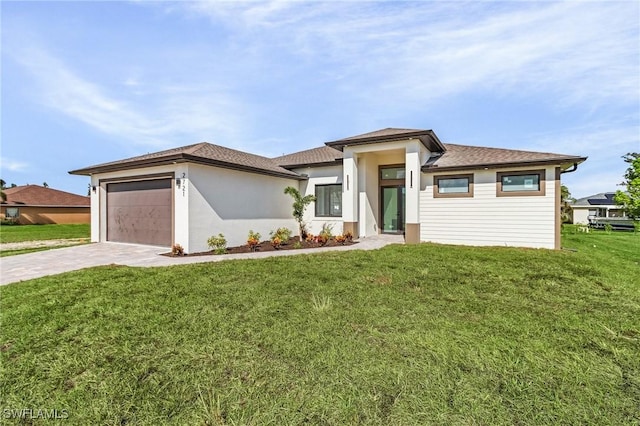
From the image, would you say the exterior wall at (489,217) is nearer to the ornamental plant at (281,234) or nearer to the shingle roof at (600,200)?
the ornamental plant at (281,234)

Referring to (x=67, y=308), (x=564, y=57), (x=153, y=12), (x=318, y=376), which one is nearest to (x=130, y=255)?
(x=67, y=308)

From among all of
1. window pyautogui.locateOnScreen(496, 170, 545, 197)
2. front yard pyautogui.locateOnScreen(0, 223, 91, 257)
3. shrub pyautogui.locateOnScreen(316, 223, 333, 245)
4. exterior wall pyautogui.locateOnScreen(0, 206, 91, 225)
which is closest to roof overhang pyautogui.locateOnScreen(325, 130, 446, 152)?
window pyautogui.locateOnScreen(496, 170, 545, 197)

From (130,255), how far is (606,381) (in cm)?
1095

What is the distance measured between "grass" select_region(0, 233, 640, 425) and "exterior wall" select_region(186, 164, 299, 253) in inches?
154

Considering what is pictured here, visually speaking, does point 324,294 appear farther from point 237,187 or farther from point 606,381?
point 237,187

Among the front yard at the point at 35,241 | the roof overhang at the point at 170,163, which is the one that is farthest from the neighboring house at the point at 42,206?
the roof overhang at the point at 170,163

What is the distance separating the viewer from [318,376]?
284 centimetres

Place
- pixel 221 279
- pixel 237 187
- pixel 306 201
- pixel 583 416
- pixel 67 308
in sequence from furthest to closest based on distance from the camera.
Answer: pixel 306 201 → pixel 237 187 → pixel 221 279 → pixel 67 308 → pixel 583 416

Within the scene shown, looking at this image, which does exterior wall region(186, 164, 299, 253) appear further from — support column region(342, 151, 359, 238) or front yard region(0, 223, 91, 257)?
front yard region(0, 223, 91, 257)

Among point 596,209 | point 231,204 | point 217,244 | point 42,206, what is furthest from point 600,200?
point 42,206

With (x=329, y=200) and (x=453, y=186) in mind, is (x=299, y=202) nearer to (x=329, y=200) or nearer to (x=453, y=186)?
(x=329, y=200)

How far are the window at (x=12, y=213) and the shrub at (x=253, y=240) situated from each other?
35.1m

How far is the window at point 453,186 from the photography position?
11411mm

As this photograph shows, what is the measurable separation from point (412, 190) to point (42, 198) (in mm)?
41427
